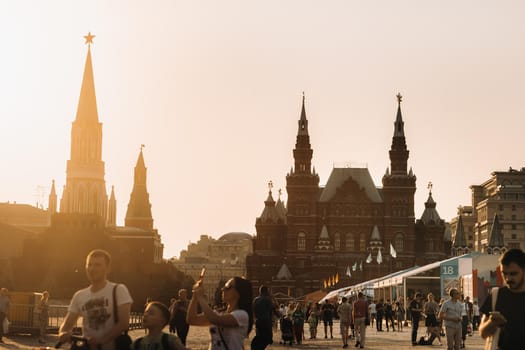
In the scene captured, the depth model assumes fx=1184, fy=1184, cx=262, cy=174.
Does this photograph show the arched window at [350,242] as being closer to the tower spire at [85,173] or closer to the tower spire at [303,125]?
the tower spire at [303,125]

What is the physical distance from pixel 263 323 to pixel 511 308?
10.1 metres

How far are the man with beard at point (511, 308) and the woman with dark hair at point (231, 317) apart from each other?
232cm

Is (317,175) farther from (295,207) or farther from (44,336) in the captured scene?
(44,336)

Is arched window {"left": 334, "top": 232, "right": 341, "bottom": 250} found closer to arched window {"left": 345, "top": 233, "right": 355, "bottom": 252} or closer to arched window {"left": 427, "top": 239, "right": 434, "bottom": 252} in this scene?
arched window {"left": 345, "top": 233, "right": 355, "bottom": 252}

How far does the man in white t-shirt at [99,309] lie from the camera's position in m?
9.70

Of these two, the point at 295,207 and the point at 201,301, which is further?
the point at 295,207

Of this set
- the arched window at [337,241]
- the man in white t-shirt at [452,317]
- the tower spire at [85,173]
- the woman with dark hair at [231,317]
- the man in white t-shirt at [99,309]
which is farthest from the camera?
the tower spire at [85,173]

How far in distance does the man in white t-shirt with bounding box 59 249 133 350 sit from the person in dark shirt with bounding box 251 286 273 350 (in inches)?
304

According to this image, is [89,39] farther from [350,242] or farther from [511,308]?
[511,308]

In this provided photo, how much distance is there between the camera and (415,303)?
35.4m

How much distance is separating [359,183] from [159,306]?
132153 mm

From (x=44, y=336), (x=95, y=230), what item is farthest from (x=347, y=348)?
(x=95, y=230)

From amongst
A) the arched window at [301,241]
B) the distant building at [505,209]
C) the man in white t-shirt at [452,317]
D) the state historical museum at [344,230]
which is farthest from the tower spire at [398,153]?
the man in white t-shirt at [452,317]

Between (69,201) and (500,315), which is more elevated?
(69,201)
